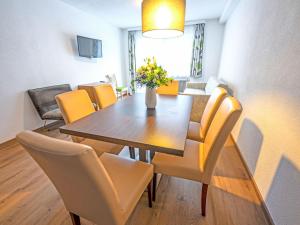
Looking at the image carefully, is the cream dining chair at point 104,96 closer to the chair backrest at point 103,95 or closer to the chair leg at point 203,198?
the chair backrest at point 103,95

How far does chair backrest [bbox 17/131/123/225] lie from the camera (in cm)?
58

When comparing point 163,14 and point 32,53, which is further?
point 32,53

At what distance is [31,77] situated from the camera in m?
2.79

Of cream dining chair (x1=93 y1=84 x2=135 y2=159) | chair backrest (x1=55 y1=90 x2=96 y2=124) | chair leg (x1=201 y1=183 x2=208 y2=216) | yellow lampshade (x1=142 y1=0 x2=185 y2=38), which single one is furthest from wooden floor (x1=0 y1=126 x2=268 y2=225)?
yellow lampshade (x1=142 y1=0 x2=185 y2=38)

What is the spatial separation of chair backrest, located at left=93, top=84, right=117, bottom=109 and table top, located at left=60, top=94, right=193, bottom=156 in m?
0.38

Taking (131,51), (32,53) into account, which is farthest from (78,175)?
(131,51)

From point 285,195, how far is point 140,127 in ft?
3.75

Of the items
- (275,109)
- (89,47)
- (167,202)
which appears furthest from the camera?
(89,47)

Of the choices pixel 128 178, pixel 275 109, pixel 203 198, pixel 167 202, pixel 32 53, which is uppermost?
pixel 32 53

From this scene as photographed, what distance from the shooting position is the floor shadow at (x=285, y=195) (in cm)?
100

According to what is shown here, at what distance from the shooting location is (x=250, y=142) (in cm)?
179

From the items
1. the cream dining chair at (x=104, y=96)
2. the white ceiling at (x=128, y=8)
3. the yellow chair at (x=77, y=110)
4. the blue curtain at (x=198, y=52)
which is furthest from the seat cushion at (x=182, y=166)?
the blue curtain at (x=198, y=52)

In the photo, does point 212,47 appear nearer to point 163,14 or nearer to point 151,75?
point 163,14

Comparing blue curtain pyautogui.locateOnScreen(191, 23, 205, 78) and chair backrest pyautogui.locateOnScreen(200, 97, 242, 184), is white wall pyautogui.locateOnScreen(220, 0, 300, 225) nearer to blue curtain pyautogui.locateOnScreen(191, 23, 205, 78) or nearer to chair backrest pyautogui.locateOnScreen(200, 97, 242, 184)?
chair backrest pyautogui.locateOnScreen(200, 97, 242, 184)
